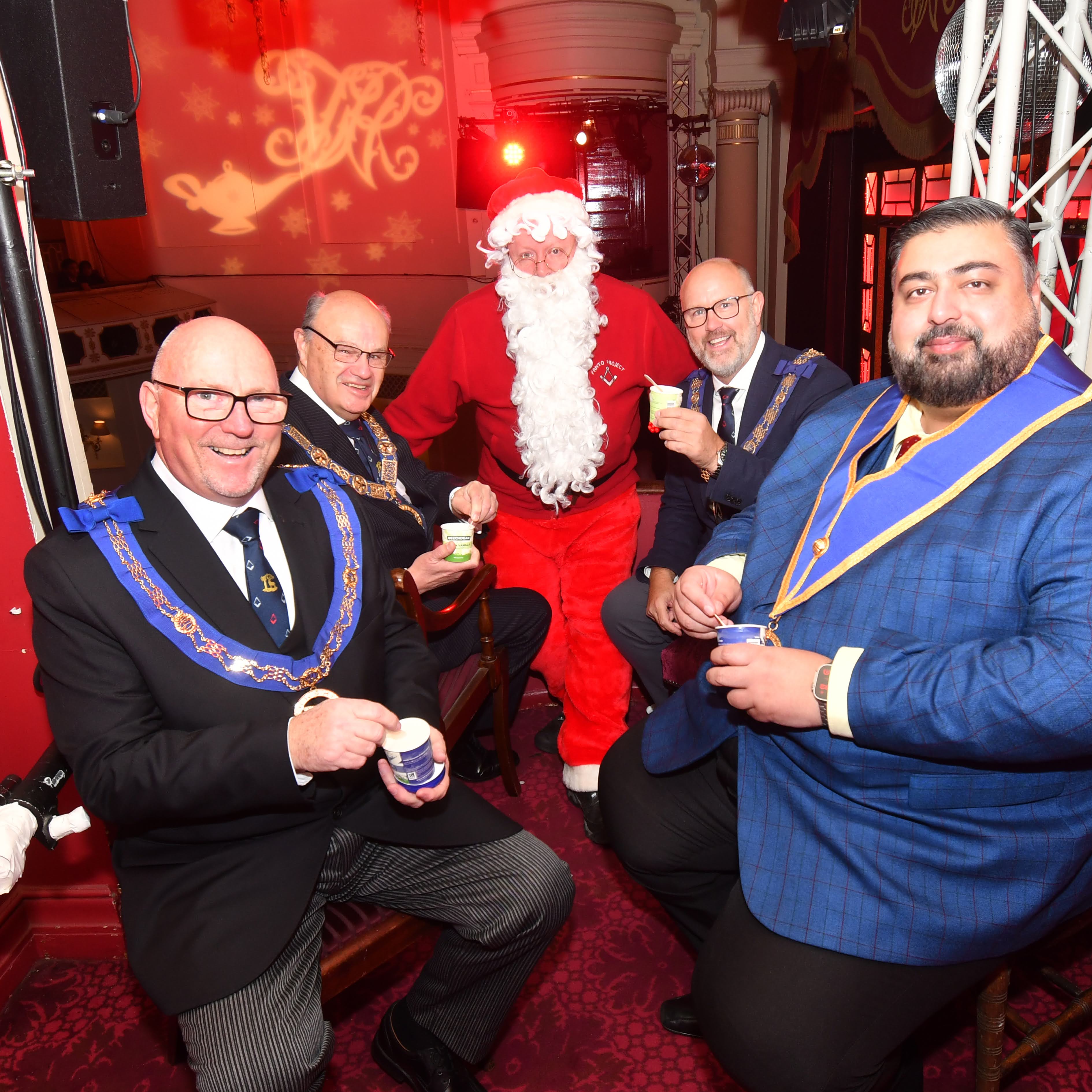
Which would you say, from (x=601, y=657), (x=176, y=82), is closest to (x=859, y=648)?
(x=601, y=657)

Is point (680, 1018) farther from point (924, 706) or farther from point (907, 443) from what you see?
point (907, 443)

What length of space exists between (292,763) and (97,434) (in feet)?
23.0

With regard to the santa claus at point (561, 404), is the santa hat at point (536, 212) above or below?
above

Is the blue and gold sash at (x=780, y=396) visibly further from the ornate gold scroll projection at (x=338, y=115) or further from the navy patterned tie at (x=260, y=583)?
the ornate gold scroll projection at (x=338, y=115)

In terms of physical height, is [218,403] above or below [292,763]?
above

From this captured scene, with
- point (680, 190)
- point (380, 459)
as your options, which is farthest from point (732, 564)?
point (680, 190)

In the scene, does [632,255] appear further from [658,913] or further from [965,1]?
[658,913]

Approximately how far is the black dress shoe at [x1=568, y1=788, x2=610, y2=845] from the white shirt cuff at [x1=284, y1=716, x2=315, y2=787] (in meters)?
1.33

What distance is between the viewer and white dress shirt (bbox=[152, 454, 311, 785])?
184cm

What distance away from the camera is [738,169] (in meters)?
8.26

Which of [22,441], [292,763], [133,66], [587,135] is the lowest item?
[292,763]

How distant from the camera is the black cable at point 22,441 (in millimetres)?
2002

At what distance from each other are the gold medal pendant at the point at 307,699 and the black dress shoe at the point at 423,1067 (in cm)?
88

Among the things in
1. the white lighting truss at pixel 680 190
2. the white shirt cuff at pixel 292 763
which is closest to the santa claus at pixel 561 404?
the white shirt cuff at pixel 292 763
